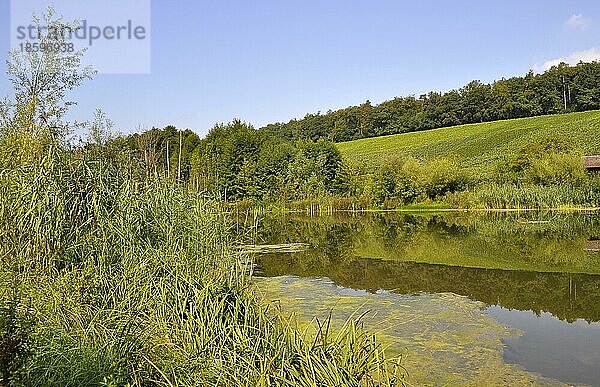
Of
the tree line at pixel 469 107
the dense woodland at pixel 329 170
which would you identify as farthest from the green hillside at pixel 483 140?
the dense woodland at pixel 329 170

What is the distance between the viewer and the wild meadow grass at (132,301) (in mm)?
3590

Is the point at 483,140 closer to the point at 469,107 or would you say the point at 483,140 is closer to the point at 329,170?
the point at 469,107

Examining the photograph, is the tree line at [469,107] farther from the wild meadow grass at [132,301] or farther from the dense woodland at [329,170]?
the wild meadow grass at [132,301]

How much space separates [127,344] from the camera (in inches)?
160

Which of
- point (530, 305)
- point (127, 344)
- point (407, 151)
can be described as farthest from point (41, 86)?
point (407, 151)

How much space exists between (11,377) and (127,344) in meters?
0.79

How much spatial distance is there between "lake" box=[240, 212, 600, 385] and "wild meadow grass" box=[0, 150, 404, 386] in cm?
101

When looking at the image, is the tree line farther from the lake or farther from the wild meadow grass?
the wild meadow grass

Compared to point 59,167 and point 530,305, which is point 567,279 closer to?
point 530,305

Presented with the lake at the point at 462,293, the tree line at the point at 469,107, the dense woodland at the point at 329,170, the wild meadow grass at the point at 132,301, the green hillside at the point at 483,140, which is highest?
the tree line at the point at 469,107

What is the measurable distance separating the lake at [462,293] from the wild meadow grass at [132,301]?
1009 millimetres

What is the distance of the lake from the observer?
18.7 feet

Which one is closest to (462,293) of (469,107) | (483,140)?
(483,140)

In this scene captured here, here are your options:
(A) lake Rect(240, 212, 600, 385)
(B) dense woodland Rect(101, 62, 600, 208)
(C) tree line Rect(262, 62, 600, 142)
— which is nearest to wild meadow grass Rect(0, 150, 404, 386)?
(A) lake Rect(240, 212, 600, 385)
